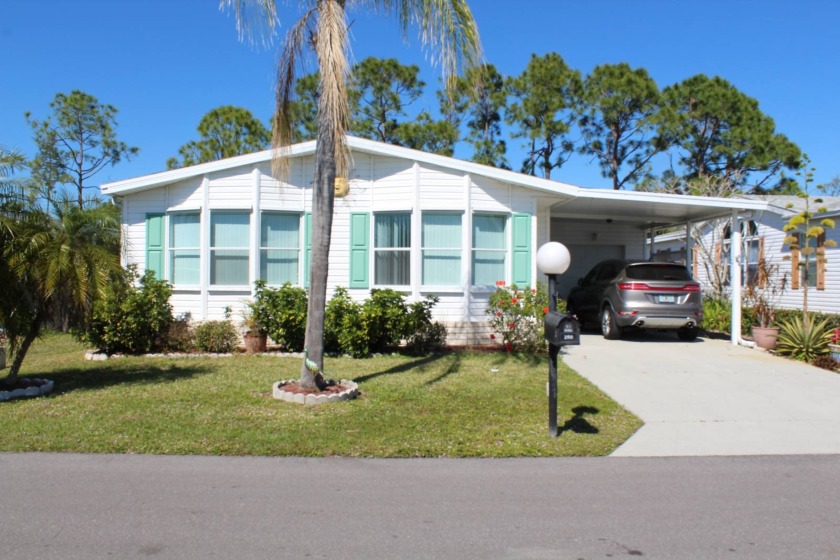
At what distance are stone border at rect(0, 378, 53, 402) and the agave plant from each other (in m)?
12.2

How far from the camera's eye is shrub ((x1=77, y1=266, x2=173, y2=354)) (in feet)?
36.3

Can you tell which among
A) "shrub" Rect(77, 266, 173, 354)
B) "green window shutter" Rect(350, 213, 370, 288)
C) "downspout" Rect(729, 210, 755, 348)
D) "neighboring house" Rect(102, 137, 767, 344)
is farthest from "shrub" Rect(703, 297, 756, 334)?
"shrub" Rect(77, 266, 173, 354)

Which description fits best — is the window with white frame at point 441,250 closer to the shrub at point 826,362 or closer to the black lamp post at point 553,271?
the black lamp post at point 553,271

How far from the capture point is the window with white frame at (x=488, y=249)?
42.7 ft

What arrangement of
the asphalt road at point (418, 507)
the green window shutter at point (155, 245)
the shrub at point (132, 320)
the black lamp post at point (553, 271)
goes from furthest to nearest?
the green window shutter at point (155, 245), the shrub at point (132, 320), the black lamp post at point (553, 271), the asphalt road at point (418, 507)

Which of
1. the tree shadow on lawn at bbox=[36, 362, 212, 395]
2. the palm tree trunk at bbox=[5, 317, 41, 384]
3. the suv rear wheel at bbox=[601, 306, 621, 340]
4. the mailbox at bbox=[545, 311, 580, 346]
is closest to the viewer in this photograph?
the mailbox at bbox=[545, 311, 580, 346]

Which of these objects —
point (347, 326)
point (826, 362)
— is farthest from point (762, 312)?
point (347, 326)

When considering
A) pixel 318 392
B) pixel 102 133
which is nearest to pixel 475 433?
pixel 318 392

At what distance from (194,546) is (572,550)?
7.83ft

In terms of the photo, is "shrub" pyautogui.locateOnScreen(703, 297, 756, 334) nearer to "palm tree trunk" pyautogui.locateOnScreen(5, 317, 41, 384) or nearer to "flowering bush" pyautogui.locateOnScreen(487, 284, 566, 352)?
"flowering bush" pyautogui.locateOnScreen(487, 284, 566, 352)

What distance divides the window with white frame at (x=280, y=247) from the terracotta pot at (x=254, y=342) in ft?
4.90

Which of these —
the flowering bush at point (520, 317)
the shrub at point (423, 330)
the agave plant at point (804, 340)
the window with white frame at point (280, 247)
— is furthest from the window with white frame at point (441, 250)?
the agave plant at point (804, 340)

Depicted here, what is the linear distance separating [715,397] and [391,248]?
263 inches

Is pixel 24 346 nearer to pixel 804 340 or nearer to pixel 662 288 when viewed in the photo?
pixel 662 288
